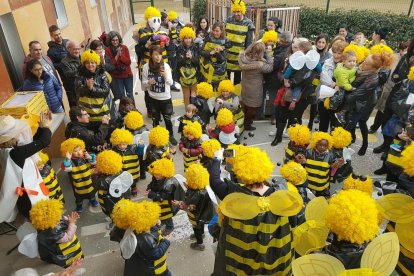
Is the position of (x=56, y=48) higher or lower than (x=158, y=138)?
higher

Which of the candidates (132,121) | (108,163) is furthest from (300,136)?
(108,163)

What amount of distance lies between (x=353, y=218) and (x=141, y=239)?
176cm

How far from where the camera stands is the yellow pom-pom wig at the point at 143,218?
287 centimetres

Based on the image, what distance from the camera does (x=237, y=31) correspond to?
671 cm

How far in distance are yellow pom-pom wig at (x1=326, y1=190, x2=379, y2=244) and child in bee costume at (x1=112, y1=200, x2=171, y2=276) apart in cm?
151

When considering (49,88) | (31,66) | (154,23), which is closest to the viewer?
(31,66)

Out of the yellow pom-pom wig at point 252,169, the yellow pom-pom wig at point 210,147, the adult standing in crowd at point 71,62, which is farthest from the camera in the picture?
the adult standing in crowd at point 71,62

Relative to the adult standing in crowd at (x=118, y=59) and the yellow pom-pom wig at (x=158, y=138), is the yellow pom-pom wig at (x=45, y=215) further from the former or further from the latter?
the adult standing in crowd at (x=118, y=59)

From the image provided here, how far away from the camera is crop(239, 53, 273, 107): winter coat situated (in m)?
5.81

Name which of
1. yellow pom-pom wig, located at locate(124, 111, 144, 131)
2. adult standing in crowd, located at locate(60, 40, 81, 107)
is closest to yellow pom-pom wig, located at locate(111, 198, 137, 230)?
yellow pom-pom wig, located at locate(124, 111, 144, 131)

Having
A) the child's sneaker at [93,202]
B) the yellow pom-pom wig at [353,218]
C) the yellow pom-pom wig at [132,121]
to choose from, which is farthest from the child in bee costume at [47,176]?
the yellow pom-pom wig at [353,218]

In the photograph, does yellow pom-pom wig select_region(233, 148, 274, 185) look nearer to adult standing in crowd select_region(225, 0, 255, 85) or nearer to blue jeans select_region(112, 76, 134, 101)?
adult standing in crowd select_region(225, 0, 255, 85)

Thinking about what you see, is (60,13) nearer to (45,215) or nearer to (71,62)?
(71,62)

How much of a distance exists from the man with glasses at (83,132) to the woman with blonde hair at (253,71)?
2691 millimetres
